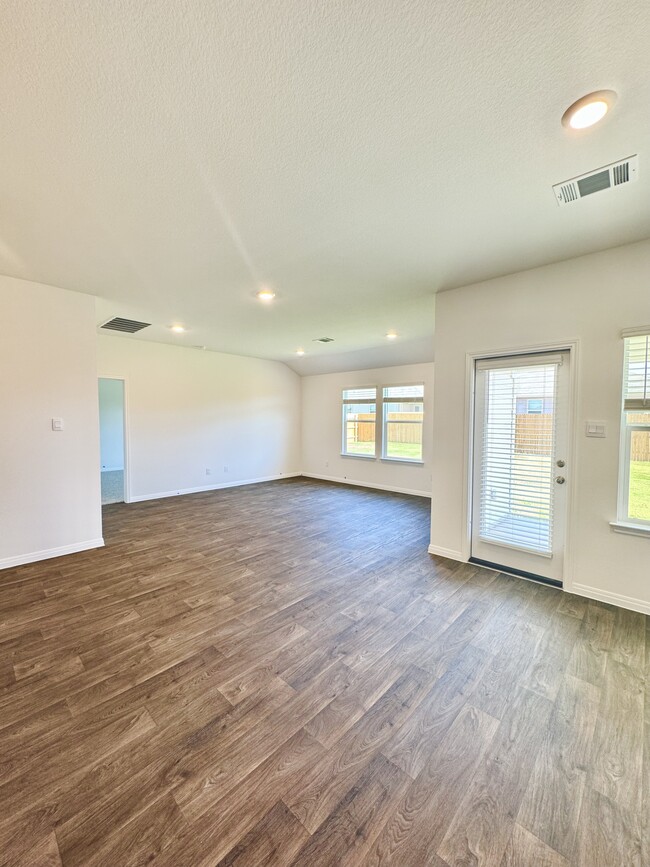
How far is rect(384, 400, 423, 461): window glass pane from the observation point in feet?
21.3

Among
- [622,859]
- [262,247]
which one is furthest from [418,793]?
[262,247]

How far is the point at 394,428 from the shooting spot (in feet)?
22.5

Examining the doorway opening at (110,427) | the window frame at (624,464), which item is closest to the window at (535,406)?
the window frame at (624,464)

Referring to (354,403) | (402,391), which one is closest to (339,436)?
(354,403)

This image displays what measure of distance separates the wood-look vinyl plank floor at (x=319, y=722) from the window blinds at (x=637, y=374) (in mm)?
1561

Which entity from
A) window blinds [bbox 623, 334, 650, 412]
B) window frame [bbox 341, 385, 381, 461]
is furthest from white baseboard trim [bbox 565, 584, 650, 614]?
window frame [bbox 341, 385, 381, 461]

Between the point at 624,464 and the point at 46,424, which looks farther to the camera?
the point at 46,424

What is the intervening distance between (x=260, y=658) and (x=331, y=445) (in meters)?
5.98

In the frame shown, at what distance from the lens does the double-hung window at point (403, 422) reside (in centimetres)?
650

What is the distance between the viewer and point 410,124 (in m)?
1.50

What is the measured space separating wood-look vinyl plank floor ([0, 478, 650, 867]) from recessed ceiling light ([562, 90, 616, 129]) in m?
2.72

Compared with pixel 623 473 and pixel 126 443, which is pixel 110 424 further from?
pixel 623 473

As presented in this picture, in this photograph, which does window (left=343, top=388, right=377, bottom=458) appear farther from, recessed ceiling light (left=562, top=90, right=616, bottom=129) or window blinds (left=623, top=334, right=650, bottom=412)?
recessed ceiling light (left=562, top=90, right=616, bottom=129)

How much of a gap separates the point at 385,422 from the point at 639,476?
458 centimetres
